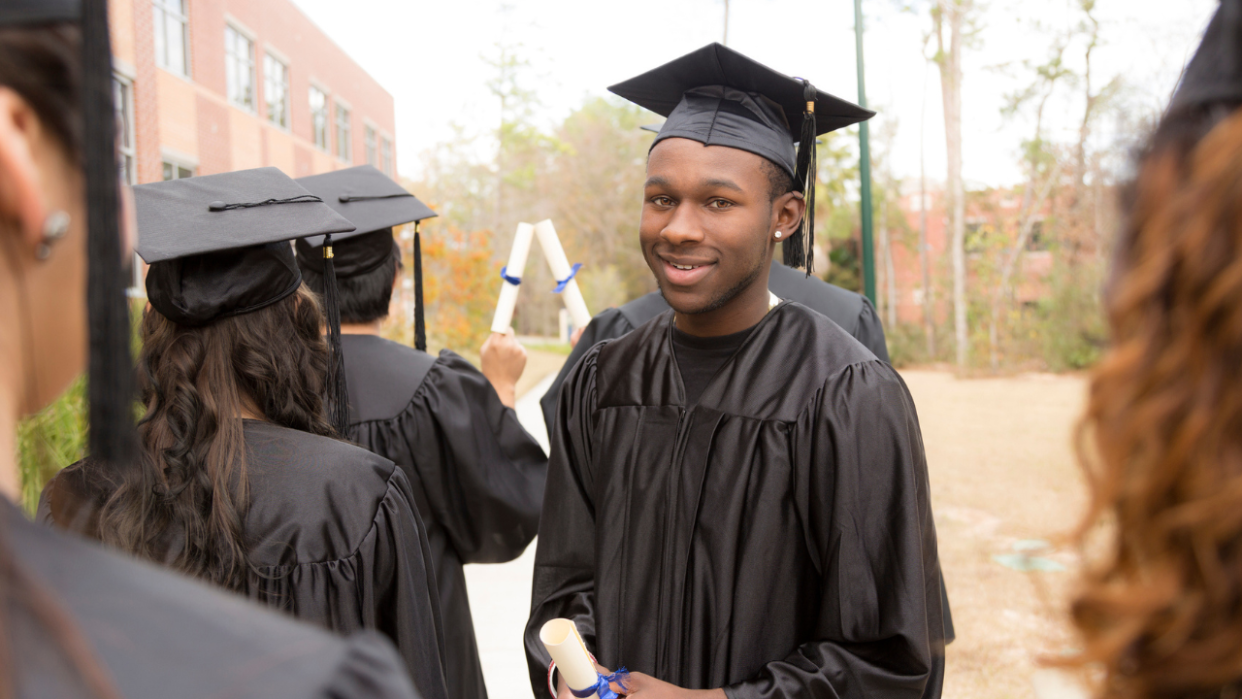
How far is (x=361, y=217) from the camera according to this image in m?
2.65

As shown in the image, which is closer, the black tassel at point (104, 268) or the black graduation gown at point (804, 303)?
the black tassel at point (104, 268)

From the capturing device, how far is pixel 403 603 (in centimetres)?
170

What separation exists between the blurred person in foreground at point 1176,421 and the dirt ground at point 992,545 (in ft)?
0.16

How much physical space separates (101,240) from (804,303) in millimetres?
2944

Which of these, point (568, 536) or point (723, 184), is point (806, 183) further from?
point (568, 536)

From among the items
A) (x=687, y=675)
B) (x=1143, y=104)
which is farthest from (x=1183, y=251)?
(x=687, y=675)

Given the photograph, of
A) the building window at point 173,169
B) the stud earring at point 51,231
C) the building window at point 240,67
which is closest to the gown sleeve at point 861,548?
the stud earring at point 51,231

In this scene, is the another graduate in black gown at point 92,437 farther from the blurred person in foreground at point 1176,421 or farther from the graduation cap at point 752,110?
the graduation cap at point 752,110

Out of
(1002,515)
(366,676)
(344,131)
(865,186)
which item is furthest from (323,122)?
(366,676)

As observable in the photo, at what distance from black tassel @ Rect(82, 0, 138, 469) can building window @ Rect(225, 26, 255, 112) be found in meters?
15.2

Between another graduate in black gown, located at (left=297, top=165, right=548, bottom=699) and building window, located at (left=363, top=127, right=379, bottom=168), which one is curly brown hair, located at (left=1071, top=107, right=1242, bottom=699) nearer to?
another graduate in black gown, located at (left=297, top=165, right=548, bottom=699)

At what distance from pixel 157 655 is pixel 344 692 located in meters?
0.15

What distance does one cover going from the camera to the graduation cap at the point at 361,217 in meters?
2.62

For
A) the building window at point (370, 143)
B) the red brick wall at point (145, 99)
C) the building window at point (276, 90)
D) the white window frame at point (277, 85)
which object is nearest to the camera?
the red brick wall at point (145, 99)
